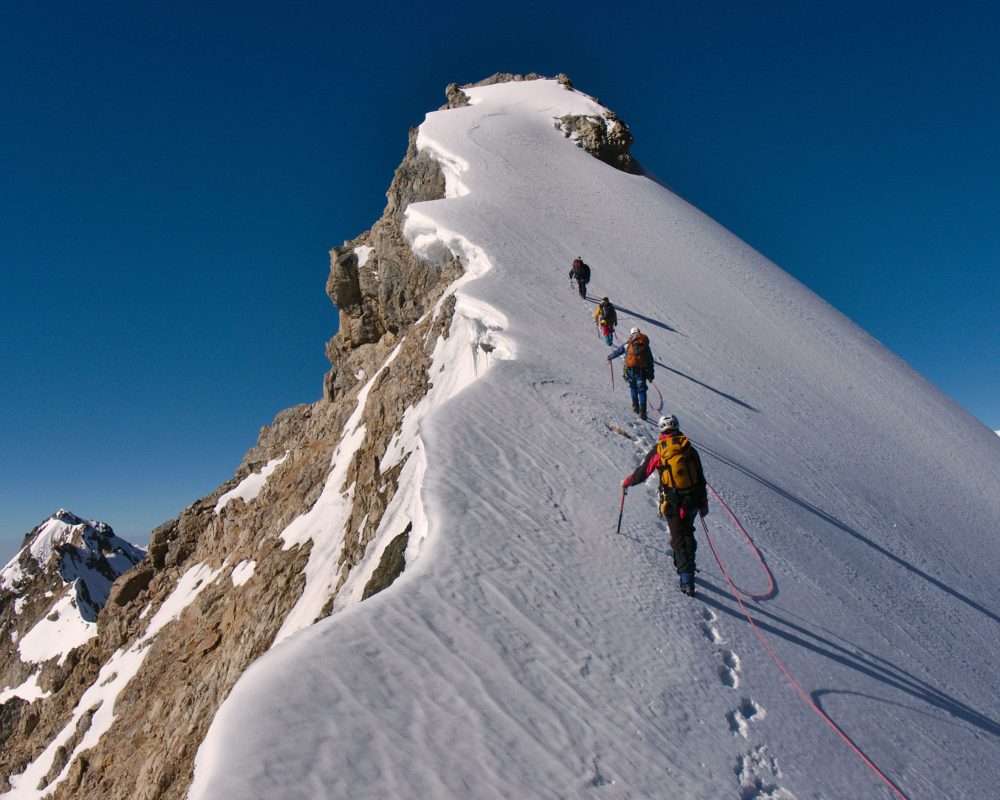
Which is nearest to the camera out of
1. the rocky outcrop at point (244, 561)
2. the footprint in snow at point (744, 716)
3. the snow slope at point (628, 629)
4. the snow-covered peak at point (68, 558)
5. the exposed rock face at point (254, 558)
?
the snow slope at point (628, 629)

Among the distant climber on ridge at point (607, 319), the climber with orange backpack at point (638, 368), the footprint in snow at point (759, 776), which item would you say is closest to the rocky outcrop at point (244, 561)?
the footprint in snow at point (759, 776)

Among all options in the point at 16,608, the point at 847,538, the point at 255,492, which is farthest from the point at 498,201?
the point at 16,608

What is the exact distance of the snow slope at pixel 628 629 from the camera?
12.5 ft

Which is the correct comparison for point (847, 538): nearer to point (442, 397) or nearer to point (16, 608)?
point (442, 397)

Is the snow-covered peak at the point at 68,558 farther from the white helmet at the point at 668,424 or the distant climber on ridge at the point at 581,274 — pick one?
the white helmet at the point at 668,424

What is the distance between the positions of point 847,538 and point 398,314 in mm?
18456

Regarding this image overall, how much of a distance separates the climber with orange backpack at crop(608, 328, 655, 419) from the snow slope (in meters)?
0.36

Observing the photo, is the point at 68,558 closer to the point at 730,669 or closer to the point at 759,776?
the point at 730,669

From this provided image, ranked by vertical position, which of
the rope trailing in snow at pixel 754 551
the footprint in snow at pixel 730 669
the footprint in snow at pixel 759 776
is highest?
the rope trailing in snow at pixel 754 551

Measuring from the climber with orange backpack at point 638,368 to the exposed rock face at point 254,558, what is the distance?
4.12 meters

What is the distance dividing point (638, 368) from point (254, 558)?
13.9 metres

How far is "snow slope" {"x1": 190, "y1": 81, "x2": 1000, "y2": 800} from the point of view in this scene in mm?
3797

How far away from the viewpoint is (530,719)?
13.8 ft

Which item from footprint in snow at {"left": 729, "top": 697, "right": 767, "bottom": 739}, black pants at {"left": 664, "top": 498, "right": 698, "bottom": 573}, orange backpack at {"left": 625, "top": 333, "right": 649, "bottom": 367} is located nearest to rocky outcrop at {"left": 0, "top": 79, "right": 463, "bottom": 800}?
black pants at {"left": 664, "top": 498, "right": 698, "bottom": 573}
